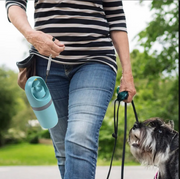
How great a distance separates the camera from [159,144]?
2.11m

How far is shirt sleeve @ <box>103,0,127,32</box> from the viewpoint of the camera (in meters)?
1.96

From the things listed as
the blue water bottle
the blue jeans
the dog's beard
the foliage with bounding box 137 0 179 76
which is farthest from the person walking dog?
the foliage with bounding box 137 0 179 76

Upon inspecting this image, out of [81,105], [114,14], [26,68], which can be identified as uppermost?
[114,14]

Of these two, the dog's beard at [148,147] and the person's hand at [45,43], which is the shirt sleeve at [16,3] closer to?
the person's hand at [45,43]

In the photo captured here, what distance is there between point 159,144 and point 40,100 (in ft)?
3.14

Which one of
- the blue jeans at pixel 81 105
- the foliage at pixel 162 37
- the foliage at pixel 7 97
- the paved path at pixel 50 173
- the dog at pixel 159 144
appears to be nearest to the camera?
the blue jeans at pixel 81 105

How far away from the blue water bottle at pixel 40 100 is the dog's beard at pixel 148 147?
753 millimetres

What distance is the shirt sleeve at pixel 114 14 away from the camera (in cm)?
196

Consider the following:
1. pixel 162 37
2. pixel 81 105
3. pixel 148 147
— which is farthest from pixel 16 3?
pixel 162 37

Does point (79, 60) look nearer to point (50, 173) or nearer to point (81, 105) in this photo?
point (81, 105)

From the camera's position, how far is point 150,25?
9.66 m

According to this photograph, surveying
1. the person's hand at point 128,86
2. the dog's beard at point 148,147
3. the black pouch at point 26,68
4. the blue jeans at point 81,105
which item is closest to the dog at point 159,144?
the dog's beard at point 148,147

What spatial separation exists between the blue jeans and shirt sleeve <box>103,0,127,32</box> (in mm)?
331

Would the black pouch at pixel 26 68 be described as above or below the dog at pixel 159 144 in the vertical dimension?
above
